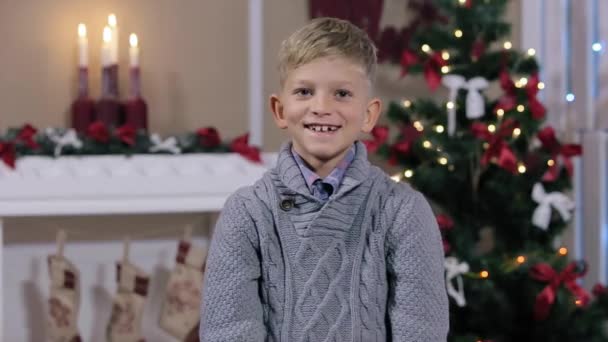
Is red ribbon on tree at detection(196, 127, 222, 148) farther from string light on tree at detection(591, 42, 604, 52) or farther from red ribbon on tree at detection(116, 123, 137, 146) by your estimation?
string light on tree at detection(591, 42, 604, 52)

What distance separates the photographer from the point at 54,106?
3385 millimetres

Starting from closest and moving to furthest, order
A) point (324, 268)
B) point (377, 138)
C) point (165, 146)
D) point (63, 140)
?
1. point (324, 268)
2. point (63, 140)
3. point (165, 146)
4. point (377, 138)

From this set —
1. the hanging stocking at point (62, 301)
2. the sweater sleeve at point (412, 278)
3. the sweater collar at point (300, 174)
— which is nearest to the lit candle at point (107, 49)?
the hanging stocking at point (62, 301)

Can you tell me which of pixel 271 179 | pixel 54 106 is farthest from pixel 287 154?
pixel 54 106

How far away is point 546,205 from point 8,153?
1797mm

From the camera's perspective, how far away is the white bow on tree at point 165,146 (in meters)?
3.15

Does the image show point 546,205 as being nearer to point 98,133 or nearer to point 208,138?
point 208,138

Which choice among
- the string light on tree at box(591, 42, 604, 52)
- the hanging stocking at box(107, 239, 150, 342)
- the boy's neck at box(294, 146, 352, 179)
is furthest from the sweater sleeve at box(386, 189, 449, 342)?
the string light on tree at box(591, 42, 604, 52)

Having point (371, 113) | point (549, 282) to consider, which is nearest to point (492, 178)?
point (549, 282)

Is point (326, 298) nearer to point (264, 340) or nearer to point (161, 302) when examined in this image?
point (264, 340)

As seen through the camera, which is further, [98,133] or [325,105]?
[98,133]

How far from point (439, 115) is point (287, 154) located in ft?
6.22

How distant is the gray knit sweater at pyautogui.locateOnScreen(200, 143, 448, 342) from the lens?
4.57ft

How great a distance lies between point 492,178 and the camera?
3.35 metres
